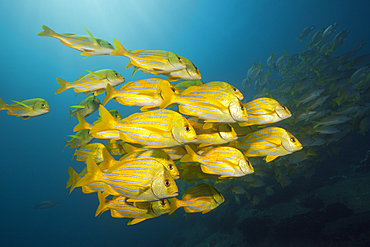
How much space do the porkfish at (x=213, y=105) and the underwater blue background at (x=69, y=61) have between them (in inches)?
1015

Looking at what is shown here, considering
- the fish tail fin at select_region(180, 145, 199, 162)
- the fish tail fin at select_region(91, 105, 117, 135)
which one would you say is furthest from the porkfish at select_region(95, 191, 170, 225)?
the fish tail fin at select_region(91, 105, 117, 135)

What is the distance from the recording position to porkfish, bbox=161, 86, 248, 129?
174cm

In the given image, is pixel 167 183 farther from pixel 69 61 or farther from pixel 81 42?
pixel 69 61

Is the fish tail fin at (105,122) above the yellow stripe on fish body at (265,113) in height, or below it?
above

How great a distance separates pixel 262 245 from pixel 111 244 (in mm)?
34394

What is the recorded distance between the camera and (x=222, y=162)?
2.06 meters

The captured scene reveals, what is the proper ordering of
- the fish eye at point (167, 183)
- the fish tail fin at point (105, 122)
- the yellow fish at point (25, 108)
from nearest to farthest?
1. the fish eye at point (167, 183)
2. the fish tail fin at point (105, 122)
3. the yellow fish at point (25, 108)

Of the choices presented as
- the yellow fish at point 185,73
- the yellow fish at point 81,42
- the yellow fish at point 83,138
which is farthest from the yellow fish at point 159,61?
the yellow fish at point 83,138

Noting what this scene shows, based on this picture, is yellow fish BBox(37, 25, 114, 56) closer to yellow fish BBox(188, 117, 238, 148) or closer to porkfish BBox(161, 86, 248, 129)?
porkfish BBox(161, 86, 248, 129)

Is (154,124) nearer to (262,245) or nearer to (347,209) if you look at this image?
(262,245)

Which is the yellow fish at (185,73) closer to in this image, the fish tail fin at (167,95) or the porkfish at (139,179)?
the fish tail fin at (167,95)

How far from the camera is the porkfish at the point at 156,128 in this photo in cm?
154

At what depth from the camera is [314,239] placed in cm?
518

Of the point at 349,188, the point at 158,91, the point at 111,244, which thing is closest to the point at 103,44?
the point at 158,91
